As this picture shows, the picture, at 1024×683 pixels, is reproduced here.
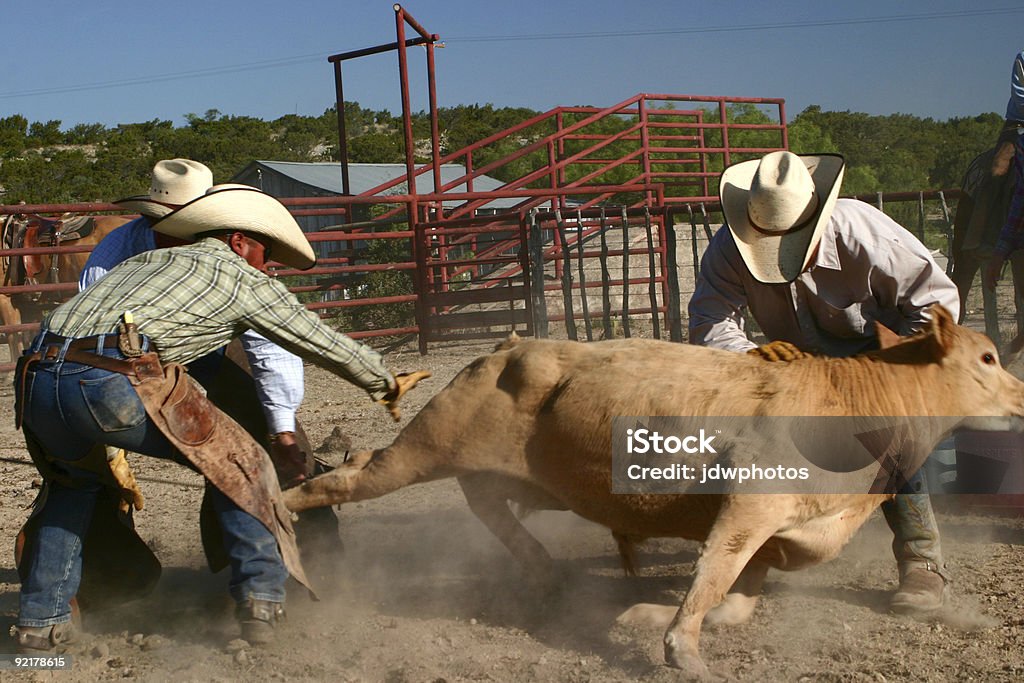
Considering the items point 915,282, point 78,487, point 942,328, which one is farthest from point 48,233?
point 942,328

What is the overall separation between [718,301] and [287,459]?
6.34 feet

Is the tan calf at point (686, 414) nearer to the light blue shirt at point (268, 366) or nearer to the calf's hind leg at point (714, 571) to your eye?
the calf's hind leg at point (714, 571)

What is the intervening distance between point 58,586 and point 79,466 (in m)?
0.42

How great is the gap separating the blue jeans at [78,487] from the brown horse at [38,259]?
794cm

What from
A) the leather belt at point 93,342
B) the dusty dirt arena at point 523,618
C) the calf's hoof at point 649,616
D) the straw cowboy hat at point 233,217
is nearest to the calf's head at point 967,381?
the dusty dirt arena at point 523,618

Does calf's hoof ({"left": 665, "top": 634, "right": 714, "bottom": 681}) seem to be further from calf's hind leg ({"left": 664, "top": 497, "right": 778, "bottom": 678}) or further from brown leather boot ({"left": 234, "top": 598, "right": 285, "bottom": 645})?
brown leather boot ({"left": 234, "top": 598, "right": 285, "bottom": 645})

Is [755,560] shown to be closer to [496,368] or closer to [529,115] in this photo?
[496,368]

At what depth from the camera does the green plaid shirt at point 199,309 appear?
319 centimetres

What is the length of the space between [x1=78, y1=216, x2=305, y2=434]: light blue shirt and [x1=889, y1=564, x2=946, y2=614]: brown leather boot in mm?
2358

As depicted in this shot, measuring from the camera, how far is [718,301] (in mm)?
4367

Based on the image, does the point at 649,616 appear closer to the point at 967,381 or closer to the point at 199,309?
the point at 967,381

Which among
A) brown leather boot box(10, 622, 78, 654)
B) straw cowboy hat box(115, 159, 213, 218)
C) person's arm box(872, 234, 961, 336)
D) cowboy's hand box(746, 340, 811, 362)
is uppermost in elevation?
straw cowboy hat box(115, 159, 213, 218)

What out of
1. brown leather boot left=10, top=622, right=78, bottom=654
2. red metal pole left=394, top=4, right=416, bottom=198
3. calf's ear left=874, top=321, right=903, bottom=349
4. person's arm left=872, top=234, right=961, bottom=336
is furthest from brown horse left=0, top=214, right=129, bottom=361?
calf's ear left=874, top=321, right=903, bottom=349

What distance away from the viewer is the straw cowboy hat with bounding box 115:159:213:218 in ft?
13.0
